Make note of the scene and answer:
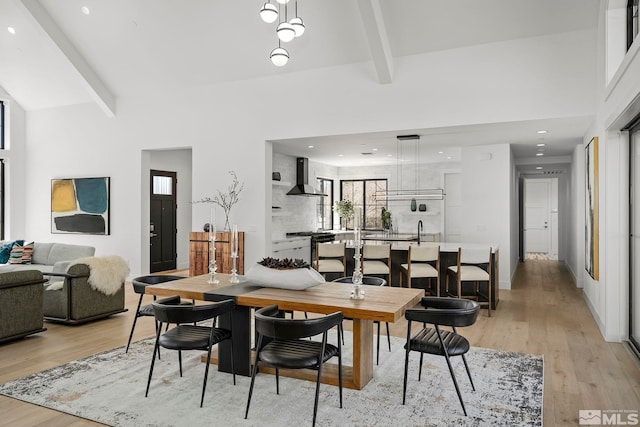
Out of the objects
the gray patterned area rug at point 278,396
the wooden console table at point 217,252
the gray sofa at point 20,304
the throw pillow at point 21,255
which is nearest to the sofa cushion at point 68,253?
the throw pillow at point 21,255

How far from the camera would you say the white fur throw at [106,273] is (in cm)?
527

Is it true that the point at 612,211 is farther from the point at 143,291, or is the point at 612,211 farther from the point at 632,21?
the point at 143,291

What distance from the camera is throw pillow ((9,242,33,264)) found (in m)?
7.07

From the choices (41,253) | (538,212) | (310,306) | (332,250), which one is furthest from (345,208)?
(310,306)

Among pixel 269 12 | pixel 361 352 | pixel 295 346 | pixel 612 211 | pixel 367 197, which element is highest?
pixel 269 12

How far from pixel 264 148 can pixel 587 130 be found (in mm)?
4589

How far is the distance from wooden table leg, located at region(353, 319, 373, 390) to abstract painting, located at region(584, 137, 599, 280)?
335 centimetres

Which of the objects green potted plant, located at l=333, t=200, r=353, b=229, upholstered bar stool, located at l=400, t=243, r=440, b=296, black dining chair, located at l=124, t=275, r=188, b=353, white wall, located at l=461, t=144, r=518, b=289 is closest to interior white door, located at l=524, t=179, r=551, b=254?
green potted plant, located at l=333, t=200, r=353, b=229

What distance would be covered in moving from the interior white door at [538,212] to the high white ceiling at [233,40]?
12.9ft

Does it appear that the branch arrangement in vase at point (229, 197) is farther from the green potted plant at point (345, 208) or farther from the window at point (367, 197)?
the window at point (367, 197)

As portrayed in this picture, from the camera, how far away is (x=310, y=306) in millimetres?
3141

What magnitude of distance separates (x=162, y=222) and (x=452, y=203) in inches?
252

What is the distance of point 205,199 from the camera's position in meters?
7.85

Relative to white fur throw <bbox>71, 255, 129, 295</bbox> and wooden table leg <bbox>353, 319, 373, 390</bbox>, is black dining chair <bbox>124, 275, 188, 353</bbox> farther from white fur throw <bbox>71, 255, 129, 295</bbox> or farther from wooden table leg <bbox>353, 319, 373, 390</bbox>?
wooden table leg <bbox>353, 319, 373, 390</bbox>
